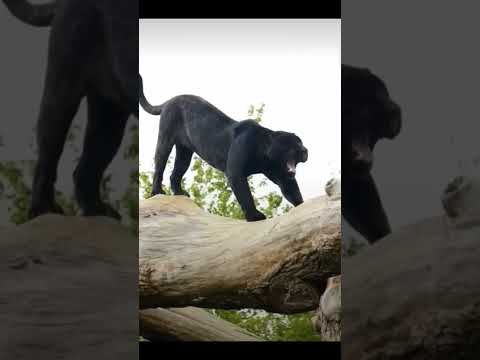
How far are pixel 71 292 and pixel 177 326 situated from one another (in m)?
1.78

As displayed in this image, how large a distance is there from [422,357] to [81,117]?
46.9 inches

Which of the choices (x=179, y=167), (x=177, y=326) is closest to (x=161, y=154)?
(x=179, y=167)

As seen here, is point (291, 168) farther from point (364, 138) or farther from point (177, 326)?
point (364, 138)

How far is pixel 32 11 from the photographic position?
2.10 metres

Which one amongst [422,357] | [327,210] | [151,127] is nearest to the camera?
[422,357]

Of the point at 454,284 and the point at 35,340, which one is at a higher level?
the point at 454,284

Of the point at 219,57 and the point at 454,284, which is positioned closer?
the point at 454,284

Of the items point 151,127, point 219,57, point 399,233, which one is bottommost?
point 399,233

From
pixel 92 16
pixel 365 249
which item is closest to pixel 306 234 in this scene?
pixel 365 249

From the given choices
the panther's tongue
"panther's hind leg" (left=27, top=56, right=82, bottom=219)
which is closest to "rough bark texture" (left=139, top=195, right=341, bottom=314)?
the panther's tongue

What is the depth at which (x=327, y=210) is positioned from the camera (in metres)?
2.96

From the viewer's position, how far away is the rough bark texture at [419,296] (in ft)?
6.51

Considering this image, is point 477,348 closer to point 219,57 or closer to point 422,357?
point 422,357

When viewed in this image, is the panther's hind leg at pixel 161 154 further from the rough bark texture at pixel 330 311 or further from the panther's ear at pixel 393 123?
the panther's ear at pixel 393 123
